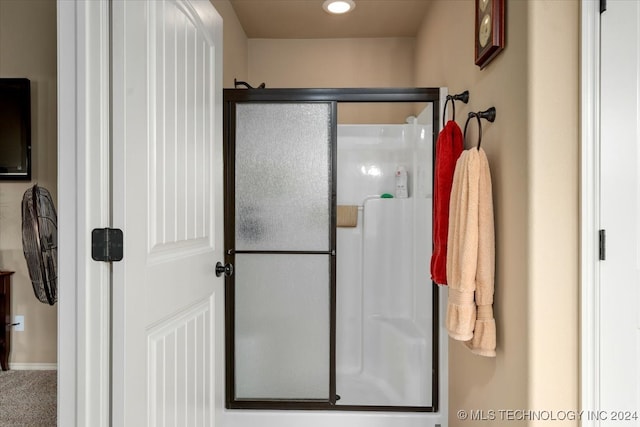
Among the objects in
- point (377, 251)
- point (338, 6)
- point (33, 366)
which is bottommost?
point (33, 366)

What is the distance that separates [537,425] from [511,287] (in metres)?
0.40

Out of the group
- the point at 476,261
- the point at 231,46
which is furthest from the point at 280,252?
the point at 231,46

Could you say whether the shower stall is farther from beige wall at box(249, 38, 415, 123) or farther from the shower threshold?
beige wall at box(249, 38, 415, 123)

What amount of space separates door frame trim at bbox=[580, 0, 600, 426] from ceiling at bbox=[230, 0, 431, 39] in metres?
1.69

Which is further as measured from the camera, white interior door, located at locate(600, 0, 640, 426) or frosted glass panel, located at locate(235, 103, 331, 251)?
frosted glass panel, located at locate(235, 103, 331, 251)

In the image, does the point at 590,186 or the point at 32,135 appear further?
the point at 32,135

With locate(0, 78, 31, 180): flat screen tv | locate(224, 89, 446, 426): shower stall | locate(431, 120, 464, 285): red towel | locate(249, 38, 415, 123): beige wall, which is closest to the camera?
locate(431, 120, 464, 285): red towel

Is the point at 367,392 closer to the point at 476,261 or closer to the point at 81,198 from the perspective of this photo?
the point at 476,261

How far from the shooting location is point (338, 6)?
2.74 meters

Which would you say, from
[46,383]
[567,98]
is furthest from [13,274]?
[567,98]

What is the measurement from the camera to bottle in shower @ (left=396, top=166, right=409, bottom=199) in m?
3.18

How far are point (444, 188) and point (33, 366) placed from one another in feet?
6.37

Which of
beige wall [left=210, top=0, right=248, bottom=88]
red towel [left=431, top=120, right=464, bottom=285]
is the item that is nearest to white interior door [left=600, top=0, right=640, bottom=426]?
red towel [left=431, top=120, right=464, bottom=285]

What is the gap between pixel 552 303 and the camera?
4.22ft
